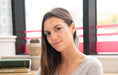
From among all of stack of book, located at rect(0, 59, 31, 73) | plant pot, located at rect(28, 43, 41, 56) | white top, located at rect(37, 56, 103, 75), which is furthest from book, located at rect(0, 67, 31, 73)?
white top, located at rect(37, 56, 103, 75)

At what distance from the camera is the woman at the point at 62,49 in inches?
38.5

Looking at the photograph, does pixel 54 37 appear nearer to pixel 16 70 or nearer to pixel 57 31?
pixel 57 31

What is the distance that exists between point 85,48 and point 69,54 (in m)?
0.89

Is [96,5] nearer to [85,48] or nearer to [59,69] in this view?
[85,48]

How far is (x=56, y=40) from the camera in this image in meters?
0.98

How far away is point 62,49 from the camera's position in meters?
1.00

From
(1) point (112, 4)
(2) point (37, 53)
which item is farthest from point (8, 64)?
(1) point (112, 4)

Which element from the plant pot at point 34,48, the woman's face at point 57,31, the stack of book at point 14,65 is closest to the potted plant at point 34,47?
the plant pot at point 34,48

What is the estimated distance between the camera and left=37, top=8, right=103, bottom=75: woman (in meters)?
0.98

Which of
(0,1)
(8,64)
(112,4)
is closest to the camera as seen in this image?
(8,64)

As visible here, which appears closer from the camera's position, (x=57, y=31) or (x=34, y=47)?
(x=57, y=31)

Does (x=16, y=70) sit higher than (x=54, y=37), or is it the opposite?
(x=54, y=37)

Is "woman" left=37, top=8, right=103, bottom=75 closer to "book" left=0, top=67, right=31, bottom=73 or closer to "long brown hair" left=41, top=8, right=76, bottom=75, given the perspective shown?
"long brown hair" left=41, top=8, right=76, bottom=75

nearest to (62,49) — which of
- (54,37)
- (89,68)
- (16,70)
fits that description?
A: (54,37)
